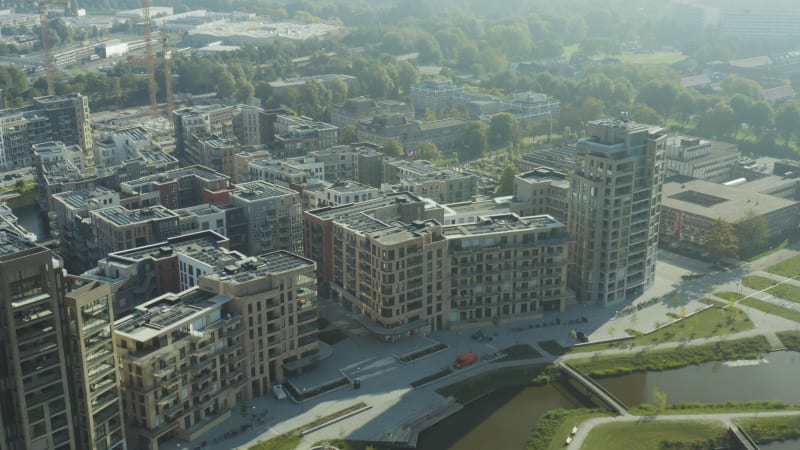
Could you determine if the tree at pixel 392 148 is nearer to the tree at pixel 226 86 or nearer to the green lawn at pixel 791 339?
the tree at pixel 226 86

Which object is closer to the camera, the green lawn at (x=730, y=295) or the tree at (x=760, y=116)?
the green lawn at (x=730, y=295)

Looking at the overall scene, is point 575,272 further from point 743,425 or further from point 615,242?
point 743,425

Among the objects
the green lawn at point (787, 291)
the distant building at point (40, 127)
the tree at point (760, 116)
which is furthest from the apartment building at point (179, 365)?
the tree at point (760, 116)

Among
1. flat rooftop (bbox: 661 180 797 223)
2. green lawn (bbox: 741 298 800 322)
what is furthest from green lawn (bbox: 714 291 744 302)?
flat rooftop (bbox: 661 180 797 223)

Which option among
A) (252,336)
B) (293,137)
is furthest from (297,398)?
(293,137)

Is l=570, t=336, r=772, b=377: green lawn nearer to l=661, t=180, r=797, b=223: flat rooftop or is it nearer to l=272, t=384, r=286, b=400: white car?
l=272, t=384, r=286, b=400: white car

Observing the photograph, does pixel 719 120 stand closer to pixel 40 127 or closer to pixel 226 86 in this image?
pixel 226 86
